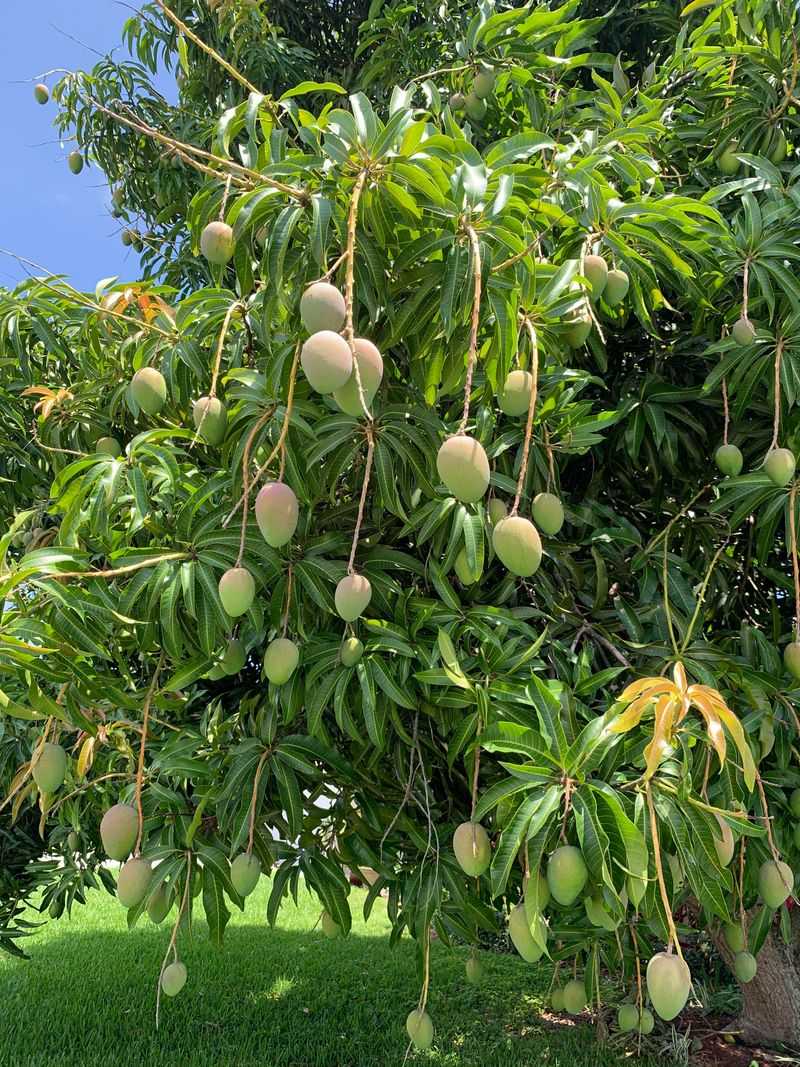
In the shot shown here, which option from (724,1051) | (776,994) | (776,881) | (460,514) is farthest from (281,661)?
(724,1051)

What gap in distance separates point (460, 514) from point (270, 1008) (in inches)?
132

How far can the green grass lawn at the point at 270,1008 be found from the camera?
3.23 meters

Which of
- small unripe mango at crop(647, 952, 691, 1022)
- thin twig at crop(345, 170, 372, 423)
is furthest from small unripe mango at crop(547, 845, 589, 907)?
thin twig at crop(345, 170, 372, 423)

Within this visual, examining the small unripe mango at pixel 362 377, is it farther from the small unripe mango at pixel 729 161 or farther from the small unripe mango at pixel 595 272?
the small unripe mango at pixel 729 161

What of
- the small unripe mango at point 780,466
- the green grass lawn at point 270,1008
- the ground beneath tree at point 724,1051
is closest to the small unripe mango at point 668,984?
the small unripe mango at point 780,466

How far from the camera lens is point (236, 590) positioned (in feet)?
3.78

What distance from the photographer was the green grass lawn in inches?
127

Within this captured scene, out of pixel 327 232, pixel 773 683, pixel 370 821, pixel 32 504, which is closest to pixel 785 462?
pixel 773 683

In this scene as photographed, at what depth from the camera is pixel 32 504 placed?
2250 mm

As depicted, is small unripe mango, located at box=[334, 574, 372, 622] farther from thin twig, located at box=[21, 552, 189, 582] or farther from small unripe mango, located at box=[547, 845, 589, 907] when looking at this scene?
small unripe mango, located at box=[547, 845, 589, 907]

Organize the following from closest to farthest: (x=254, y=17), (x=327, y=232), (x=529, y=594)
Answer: (x=327, y=232), (x=529, y=594), (x=254, y=17)

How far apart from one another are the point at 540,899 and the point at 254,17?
2.83 meters

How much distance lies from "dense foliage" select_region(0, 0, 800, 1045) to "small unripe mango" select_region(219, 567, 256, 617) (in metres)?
0.14

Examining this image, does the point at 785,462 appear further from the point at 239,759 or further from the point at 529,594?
the point at 239,759
